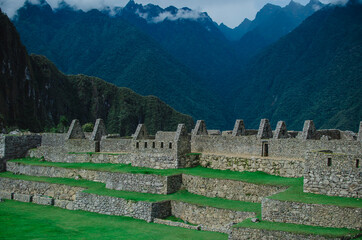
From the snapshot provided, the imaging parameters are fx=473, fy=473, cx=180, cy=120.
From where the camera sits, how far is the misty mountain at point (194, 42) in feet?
508

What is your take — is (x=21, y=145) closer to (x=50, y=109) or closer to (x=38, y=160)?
(x=38, y=160)

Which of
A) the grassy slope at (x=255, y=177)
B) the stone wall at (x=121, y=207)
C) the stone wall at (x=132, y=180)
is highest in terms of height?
the grassy slope at (x=255, y=177)

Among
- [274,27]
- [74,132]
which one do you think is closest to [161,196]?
[74,132]

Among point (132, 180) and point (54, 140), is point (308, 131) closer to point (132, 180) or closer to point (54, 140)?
point (132, 180)

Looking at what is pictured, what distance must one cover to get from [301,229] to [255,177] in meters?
6.67

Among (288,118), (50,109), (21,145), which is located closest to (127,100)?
(50,109)

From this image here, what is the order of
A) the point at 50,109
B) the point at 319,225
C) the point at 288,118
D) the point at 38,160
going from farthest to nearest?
the point at 50,109 < the point at 288,118 < the point at 38,160 < the point at 319,225

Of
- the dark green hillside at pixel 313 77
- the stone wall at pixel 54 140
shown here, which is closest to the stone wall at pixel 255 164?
the stone wall at pixel 54 140

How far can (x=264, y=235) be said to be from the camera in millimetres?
15609

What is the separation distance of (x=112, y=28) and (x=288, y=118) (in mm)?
119322

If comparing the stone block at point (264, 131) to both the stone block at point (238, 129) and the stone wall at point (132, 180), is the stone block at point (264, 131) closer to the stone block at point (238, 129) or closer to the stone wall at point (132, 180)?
the stone block at point (238, 129)

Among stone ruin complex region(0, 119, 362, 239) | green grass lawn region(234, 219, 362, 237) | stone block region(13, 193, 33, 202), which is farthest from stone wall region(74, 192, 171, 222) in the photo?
green grass lawn region(234, 219, 362, 237)

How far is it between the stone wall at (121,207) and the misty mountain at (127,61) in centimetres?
8286

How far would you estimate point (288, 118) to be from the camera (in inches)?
2970
